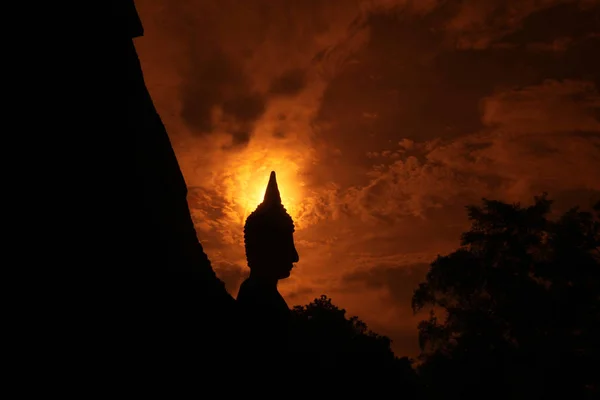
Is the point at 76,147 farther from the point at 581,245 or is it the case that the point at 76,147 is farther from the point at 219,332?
the point at 581,245

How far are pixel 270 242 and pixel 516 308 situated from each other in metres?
18.6

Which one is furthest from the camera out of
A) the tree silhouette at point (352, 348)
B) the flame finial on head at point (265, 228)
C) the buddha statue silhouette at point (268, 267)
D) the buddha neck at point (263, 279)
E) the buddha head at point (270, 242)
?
the tree silhouette at point (352, 348)

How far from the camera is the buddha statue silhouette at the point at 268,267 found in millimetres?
4715

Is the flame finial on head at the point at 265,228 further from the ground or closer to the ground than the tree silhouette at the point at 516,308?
closer to the ground

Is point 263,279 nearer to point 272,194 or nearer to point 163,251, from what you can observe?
point 272,194

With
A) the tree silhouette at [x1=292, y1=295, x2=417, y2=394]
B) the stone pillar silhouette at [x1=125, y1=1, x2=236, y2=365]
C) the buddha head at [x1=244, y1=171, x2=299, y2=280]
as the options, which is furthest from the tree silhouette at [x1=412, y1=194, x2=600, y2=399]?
the stone pillar silhouette at [x1=125, y1=1, x2=236, y2=365]

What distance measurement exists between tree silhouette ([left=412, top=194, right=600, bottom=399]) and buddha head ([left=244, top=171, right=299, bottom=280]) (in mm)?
16172

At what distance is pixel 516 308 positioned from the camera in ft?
65.8

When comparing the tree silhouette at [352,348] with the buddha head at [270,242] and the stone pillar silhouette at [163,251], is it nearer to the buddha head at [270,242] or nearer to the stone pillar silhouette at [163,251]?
the buddha head at [270,242]

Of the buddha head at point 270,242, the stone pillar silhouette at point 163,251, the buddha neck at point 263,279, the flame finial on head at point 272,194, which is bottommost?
the stone pillar silhouette at point 163,251

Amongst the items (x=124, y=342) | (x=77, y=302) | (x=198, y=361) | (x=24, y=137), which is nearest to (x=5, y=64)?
(x=24, y=137)

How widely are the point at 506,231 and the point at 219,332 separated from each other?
75.0 ft

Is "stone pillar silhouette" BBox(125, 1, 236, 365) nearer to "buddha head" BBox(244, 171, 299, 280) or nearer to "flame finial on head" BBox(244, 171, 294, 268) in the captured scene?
"buddha head" BBox(244, 171, 299, 280)

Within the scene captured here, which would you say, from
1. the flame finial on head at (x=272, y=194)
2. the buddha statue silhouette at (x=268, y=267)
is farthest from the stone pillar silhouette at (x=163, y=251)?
the flame finial on head at (x=272, y=194)
